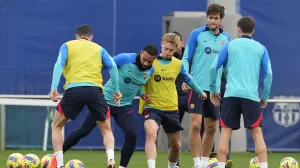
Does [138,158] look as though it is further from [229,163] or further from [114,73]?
[114,73]

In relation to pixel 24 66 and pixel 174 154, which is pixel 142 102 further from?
pixel 24 66

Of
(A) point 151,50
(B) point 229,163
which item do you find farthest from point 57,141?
(B) point 229,163

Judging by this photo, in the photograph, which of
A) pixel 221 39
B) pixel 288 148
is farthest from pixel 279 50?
pixel 221 39

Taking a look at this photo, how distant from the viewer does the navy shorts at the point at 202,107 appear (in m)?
13.1

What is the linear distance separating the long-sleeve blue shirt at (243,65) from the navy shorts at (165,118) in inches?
43.9

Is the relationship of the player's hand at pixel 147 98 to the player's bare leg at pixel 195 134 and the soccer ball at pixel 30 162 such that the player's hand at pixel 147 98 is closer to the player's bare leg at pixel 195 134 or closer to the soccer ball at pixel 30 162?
the player's bare leg at pixel 195 134

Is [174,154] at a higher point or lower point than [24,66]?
lower

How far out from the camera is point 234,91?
36.5 ft

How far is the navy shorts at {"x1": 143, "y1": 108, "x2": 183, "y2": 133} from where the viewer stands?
1196 cm

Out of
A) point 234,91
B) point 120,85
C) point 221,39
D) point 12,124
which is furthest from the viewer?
point 12,124

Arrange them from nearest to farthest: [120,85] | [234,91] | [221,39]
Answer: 1. [234,91]
2. [120,85]
3. [221,39]

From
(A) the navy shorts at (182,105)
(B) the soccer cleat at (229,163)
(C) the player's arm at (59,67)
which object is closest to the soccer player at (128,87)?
(C) the player's arm at (59,67)

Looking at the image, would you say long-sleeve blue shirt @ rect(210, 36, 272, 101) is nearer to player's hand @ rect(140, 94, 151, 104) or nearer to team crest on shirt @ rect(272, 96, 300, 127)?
player's hand @ rect(140, 94, 151, 104)

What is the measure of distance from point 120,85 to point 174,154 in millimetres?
1162
